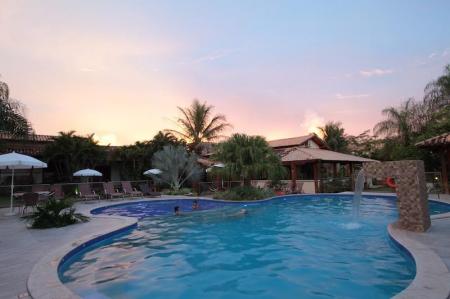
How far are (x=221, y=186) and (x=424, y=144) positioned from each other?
14075 millimetres

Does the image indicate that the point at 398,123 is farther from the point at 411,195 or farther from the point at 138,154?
the point at 411,195

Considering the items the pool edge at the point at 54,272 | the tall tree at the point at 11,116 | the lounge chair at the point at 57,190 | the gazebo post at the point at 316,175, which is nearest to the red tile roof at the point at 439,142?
the gazebo post at the point at 316,175

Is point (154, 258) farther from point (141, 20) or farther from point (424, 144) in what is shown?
point (424, 144)

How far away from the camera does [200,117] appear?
32438mm

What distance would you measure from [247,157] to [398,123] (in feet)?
60.9

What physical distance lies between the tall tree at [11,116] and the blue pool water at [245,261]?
32.1ft

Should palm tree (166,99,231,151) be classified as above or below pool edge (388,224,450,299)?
above

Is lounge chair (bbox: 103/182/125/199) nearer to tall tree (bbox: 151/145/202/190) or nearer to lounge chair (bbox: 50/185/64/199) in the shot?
lounge chair (bbox: 50/185/64/199)

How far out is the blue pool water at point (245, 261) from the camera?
5.77 metres

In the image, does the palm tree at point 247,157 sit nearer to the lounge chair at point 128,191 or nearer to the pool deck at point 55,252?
the lounge chair at point 128,191

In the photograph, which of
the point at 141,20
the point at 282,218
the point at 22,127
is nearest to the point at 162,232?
the point at 282,218

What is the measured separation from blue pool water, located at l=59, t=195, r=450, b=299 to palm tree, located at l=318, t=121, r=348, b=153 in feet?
83.3

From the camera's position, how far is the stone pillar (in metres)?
8.29

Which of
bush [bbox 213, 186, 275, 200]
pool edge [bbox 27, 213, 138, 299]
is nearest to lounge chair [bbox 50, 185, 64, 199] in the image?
bush [bbox 213, 186, 275, 200]
